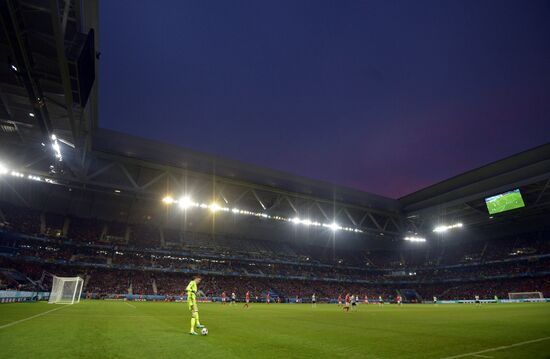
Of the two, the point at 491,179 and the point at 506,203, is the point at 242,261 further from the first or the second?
the point at 506,203

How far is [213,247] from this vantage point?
192 feet

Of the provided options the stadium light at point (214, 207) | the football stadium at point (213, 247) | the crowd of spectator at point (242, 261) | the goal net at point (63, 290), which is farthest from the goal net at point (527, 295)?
the goal net at point (63, 290)

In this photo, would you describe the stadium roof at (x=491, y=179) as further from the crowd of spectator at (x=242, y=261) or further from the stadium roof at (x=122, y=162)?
the crowd of spectator at (x=242, y=261)

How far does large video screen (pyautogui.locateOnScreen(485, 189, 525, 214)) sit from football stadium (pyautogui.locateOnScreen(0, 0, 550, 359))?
0.62ft

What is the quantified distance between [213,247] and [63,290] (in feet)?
97.3

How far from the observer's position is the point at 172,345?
26.2 ft

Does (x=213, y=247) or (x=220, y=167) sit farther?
(x=213, y=247)

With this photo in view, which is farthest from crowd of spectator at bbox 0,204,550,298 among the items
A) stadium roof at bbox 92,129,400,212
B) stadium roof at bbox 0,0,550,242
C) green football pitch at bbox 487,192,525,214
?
stadium roof at bbox 92,129,400,212

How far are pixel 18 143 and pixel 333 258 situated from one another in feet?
201

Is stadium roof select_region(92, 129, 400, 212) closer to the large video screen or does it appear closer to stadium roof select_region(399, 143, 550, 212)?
stadium roof select_region(399, 143, 550, 212)

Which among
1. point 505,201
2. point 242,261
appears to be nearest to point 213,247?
point 242,261

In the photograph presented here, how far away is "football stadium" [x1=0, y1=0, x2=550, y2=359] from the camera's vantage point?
391 inches

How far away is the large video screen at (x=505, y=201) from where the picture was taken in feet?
136

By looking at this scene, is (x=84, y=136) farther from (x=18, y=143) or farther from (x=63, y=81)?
(x=63, y=81)
